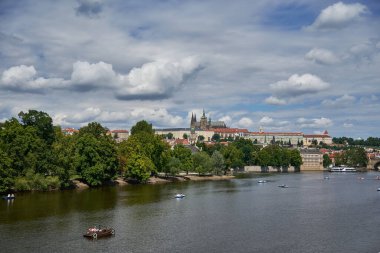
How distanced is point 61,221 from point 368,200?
5393 centimetres

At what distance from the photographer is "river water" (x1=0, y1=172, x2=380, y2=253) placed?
46656 millimetres

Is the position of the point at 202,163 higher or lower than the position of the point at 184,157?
lower

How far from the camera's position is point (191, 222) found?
5978 centimetres

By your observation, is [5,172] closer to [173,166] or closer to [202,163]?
[173,166]

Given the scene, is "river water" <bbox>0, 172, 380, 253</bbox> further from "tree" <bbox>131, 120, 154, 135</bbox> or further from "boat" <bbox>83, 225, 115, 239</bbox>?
"tree" <bbox>131, 120, 154, 135</bbox>

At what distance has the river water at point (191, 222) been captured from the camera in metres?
46.7

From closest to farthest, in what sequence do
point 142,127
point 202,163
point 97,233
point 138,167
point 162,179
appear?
point 97,233, point 138,167, point 162,179, point 202,163, point 142,127

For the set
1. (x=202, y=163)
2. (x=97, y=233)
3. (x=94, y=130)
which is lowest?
(x=97, y=233)

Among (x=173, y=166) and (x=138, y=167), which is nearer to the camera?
(x=138, y=167)

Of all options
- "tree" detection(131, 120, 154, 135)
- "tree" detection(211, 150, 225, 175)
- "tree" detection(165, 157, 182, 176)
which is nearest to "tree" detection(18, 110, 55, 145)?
"tree" detection(165, 157, 182, 176)

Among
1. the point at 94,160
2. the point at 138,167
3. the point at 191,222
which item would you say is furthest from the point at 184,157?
the point at 191,222

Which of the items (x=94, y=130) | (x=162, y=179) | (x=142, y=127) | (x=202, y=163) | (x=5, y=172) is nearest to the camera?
(x=5, y=172)

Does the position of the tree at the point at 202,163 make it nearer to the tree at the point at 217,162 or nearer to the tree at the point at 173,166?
the tree at the point at 217,162

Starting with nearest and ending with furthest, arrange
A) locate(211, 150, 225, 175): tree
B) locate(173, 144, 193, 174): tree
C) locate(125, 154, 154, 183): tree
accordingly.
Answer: locate(125, 154, 154, 183): tree → locate(173, 144, 193, 174): tree → locate(211, 150, 225, 175): tree
